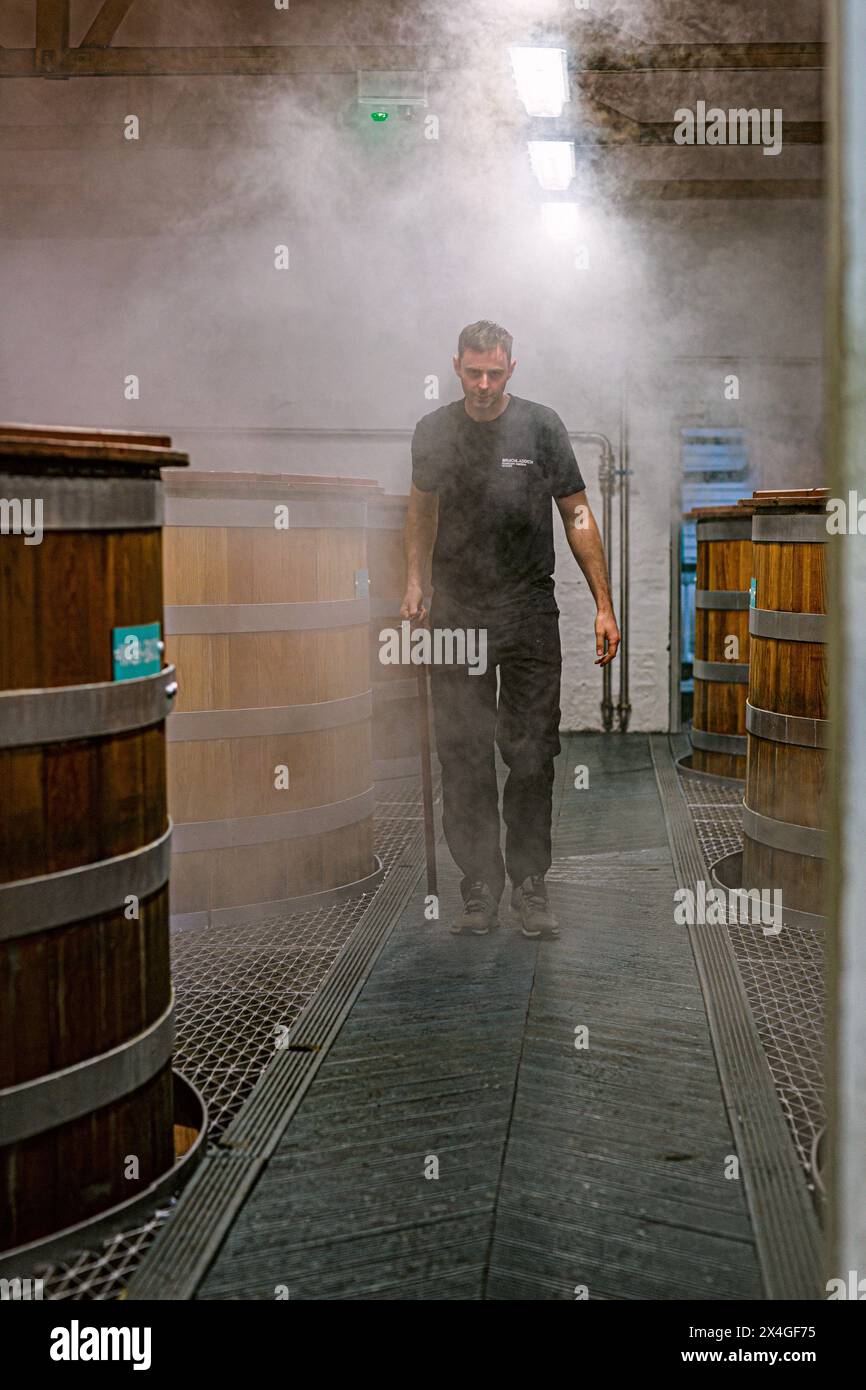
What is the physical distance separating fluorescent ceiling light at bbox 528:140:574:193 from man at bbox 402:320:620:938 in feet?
10.3

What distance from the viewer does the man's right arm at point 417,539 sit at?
3.78 metres

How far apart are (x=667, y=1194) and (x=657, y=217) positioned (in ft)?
21.4

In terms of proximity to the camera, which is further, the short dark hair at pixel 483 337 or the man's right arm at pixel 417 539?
the man's right arm at pixel 417 539

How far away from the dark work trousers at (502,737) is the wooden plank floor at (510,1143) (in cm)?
28

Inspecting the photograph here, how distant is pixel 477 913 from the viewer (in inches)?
151

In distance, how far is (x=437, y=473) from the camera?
374 centimetres

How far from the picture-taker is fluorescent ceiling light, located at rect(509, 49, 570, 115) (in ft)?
17.4

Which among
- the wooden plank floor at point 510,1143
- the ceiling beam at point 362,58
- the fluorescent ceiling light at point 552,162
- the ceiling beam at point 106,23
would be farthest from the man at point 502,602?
the ceiling beam at point 106,23

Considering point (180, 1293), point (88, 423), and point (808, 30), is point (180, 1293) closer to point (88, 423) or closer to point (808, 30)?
point (808, 30)

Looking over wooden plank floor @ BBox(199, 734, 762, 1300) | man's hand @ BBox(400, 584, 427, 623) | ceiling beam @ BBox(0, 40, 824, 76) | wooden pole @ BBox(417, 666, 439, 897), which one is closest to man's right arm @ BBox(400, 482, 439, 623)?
man's hand @ BBox(400, 584, 427, 623)

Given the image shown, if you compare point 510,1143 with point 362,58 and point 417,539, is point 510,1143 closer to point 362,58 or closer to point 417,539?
point 417,539

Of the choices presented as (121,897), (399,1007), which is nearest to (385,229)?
(399,1007)

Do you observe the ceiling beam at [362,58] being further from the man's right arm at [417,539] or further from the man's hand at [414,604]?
the man's hand at [414,604]

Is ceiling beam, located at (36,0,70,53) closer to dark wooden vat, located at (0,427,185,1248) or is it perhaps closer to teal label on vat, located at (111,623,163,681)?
dark wooden vat, located at (0,427,185,1248)
